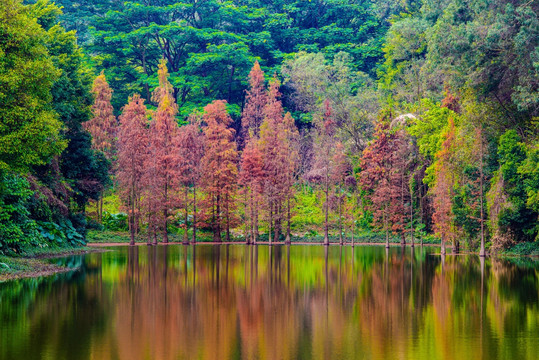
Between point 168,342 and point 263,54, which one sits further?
point 263,54

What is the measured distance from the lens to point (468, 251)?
41844 millimetres

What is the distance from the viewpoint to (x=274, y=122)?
54.5 m

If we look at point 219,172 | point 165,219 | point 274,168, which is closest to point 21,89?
point 165,219

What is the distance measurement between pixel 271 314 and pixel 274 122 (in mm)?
40022

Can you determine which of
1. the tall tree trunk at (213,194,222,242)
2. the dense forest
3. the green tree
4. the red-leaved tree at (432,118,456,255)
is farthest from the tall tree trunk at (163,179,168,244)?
the green tree

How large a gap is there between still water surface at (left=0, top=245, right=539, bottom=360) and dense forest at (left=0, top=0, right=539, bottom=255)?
713 cm

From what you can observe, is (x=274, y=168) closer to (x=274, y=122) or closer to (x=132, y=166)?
(x=274, y=122)

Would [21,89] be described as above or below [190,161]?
above

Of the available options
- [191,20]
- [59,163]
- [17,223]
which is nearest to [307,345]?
[17,223]

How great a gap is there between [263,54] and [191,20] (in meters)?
8.76

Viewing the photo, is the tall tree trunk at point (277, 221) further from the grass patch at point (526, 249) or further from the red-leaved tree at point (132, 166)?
the grass patch at point (526, 249)

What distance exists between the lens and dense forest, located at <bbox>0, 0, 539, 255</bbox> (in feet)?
101

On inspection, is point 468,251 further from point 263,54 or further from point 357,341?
point 263,54

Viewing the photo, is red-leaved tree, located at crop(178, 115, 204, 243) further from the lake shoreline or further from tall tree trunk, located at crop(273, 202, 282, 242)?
the lake shoreline
